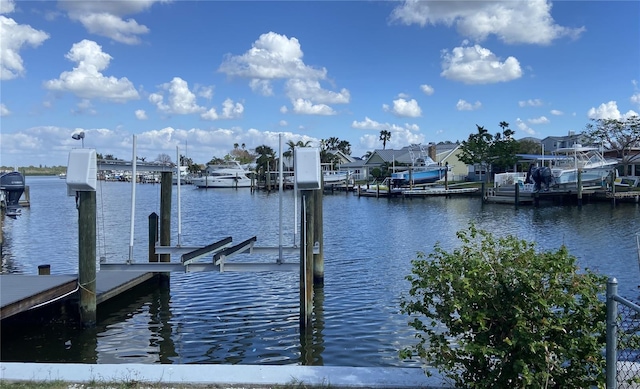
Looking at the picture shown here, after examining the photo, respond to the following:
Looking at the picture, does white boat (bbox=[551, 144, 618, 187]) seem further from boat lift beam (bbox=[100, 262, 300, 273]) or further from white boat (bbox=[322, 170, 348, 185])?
boat lift beam (bbox=[100, 262, 300, 273])

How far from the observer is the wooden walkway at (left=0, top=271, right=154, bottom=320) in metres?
10.2

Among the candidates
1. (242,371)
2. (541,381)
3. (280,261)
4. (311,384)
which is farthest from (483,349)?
(280,261)

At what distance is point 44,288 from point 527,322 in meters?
9.80

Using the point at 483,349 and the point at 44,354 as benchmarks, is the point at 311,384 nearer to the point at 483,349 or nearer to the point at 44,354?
the point at 483,349

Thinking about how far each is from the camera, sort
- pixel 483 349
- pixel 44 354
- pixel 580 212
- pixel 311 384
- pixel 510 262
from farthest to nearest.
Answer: pixel 580 212 < pixel 44 354 < pixel 311 384 < pixel 510 262 < pixel 483 349

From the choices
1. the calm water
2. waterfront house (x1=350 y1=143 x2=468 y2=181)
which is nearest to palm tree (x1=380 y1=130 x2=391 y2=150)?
waterfront house (x1=350 y1=143 x2=468 y2=181)

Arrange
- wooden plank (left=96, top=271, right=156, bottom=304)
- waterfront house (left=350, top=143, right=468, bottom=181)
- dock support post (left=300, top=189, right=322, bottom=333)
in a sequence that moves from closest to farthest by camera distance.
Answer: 1. dock support post (left=300, top=189, right=322, bottom=333)
2. wooden plank (left=96, top=271, right=156, bottom=304)
3. waterfront house (left=350, top=143, right=468, bottom=181)

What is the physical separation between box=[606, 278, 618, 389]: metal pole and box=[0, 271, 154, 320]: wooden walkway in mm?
9812

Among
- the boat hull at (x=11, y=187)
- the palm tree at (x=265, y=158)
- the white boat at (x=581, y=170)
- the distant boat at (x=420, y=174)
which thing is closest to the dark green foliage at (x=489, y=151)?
the distant boat at (x=420, y=174)

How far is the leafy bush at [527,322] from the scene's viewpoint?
465cm

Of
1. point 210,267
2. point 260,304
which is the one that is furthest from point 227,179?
point 210,267

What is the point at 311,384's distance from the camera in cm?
548

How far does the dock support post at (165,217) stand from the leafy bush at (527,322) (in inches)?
438

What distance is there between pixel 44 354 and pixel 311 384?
682 centimetres
